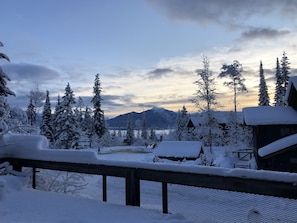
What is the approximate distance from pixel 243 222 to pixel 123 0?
9.67 meters

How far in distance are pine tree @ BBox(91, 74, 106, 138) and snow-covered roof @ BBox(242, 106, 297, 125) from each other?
A: 44440 millimetres

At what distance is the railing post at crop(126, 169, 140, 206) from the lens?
18.6ft

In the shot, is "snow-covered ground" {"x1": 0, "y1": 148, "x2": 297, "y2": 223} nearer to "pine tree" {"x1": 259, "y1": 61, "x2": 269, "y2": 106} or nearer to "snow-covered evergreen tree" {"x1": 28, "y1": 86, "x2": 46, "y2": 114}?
"snow-covered evergreen tree" {"x1": 28, "y1": 86, "x2": 46, "y2": 114}

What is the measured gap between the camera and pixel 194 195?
7008 mm

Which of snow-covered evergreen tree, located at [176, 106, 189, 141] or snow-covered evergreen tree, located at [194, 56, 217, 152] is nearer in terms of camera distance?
snow-covered evergreen tree, located at [194, 56, 217, 152]

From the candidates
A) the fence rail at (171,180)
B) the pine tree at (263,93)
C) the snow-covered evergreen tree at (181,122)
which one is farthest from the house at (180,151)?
the pine tree at (263,93)

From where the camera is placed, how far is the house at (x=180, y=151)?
35.0 meters

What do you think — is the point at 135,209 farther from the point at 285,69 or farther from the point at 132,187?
the point at 285,69

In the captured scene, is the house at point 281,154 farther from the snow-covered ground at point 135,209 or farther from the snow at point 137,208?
the snow-covered ground at point 135,209

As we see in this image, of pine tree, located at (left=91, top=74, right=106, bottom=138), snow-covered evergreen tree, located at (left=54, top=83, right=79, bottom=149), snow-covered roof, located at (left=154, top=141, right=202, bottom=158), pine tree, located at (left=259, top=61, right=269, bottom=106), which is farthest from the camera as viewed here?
pine tree, located at (left=91, top=74, right=106, bottom=138)

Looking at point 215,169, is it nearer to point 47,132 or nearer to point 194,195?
point 194,195

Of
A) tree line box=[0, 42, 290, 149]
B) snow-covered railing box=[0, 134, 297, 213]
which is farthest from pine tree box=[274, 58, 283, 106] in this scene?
snow-covered railing box=[0, 134, 297, 213]

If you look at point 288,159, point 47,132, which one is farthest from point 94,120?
point 288,159

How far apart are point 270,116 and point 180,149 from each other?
1242 centimetres
